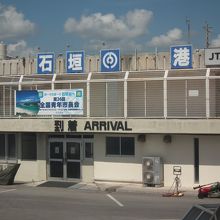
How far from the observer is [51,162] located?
26.7m

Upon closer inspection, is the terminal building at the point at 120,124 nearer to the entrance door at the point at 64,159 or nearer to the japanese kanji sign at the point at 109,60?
the entrance door at the point at 64,159

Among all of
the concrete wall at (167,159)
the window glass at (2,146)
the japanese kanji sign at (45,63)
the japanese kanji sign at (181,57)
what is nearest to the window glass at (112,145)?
the concrete wall at (167,159)

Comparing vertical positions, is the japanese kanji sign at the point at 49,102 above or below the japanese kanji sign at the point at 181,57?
below

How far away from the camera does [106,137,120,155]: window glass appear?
990 inches

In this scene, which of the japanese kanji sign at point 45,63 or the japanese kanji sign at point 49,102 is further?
the japanese kanji sign at point 45,63

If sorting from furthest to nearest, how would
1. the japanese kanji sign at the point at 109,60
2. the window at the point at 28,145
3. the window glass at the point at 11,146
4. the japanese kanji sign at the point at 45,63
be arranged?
the japanese kanji sign at the point at 45,63 < the window glass at the point at 11,146 < the window at the point at 28,145 < the japanese kanji sign at the point at 109,60

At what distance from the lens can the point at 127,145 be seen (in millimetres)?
24984

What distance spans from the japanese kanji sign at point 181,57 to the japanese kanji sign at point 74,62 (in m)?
4.96

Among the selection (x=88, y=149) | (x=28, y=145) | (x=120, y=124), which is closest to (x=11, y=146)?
(x=28, y=145)

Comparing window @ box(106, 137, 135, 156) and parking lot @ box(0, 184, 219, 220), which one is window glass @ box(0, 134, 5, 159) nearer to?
parking lot @ box(0, 184, 219, 220)

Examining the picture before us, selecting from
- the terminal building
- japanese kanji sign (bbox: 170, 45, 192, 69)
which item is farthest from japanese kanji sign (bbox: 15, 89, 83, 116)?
japanese kanji sign (bbox: 170, 45, 192, 69)

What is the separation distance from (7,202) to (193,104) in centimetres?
965

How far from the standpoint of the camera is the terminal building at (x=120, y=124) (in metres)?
23.2

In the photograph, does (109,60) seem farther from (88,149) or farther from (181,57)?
(88,149)
